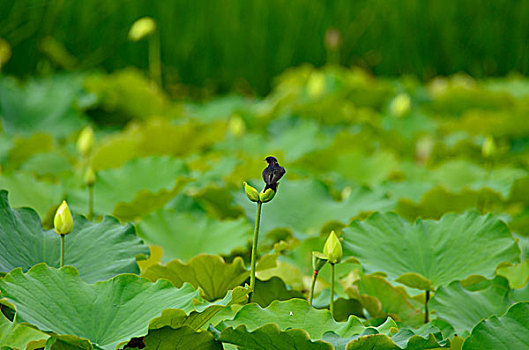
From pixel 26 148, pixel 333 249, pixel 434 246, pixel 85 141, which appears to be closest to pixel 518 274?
pixel 434 246

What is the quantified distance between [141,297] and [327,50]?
2.85 meters

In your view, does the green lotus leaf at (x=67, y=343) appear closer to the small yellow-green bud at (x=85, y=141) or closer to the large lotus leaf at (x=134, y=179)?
the large lotus leaf at (x=134, y=179)

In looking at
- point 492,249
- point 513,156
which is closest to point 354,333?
point 492,249

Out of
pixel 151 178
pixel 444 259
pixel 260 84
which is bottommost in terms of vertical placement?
pixel 260 84

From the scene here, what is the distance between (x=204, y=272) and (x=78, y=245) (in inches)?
7.2

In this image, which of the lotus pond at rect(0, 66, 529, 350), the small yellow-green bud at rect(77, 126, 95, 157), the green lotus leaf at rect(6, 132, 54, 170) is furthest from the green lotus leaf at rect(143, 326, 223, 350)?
the green lotus leaf at rect(6, 132, 54, 170)

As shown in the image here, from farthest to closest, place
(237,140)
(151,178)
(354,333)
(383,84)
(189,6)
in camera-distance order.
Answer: (189,6)
(383,84)
(237,140)
(151,178)
(354,333)

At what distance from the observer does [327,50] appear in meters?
3.45

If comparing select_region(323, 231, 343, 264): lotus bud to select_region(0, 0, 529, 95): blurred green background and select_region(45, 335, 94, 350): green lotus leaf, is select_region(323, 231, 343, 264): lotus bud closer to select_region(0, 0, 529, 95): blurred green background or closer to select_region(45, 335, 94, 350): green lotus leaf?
select_region(45, 335, 94, 350): green lotus leaf

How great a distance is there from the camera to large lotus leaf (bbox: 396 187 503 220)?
1316mm

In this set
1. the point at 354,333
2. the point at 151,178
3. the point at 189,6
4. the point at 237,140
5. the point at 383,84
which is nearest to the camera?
the point at 354,333

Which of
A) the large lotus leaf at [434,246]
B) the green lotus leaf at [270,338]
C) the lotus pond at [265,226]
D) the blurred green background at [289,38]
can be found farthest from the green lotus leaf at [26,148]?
the blurred green background at [289,38]

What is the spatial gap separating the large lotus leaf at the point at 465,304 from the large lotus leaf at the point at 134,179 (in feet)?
2.01

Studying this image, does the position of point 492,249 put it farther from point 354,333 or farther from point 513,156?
point 513,156
